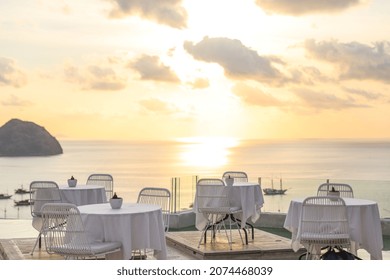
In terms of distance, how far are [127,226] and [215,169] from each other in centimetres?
5983

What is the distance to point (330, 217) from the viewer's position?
5066 millimetres

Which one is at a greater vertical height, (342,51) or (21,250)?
(342,51)

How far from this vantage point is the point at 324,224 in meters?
5.09

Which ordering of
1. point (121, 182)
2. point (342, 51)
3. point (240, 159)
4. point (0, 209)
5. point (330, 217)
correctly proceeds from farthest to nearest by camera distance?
1. point (240, 159)
2. point (121, 182)
3. point (342, 51)
4. point (0, 209)
5. point (330, 217)

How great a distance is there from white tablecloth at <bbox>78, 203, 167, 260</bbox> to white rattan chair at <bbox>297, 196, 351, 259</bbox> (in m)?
1.27

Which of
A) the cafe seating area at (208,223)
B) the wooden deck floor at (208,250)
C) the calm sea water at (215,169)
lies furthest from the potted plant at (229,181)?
→ the calm sea water at (215,169)

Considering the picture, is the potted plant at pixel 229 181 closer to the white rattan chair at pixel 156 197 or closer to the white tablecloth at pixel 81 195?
the white rattan chair at pixel 156 197

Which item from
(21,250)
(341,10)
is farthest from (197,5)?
(21,250)

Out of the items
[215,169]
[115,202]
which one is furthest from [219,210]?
[215,169]

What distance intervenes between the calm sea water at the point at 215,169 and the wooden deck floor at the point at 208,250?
1.82 m

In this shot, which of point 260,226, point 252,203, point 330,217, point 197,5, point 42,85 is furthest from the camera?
point 42,85

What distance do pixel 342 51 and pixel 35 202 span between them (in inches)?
463

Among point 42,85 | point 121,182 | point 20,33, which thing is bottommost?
point 121,182
